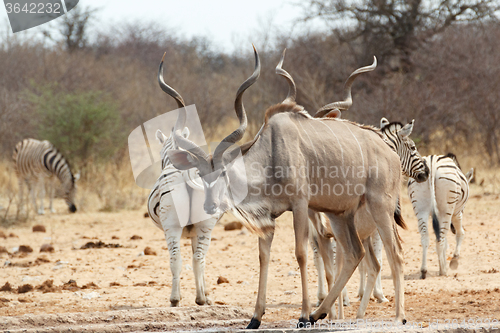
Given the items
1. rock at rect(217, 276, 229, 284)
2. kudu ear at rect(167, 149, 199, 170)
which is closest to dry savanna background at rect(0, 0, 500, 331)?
rock at rect(217, 276, 229, 284)

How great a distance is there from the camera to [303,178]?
4.18 metres

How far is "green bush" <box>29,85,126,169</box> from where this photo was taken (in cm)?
1427

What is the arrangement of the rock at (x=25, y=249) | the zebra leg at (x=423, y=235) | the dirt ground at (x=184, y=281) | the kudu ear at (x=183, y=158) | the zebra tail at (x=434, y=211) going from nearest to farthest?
the kudu ear at (x=183, y=158) → the dirt ground at (x=184, y=281) → the zebra leg at (x=423, y=235) → the zebra tail at (x=434, y=211) → the rock at (x=25, y=249)

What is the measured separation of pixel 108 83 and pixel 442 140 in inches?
429

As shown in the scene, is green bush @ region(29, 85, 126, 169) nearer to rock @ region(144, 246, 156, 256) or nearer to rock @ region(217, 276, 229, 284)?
rock @ region(144, 246, 156, 256)

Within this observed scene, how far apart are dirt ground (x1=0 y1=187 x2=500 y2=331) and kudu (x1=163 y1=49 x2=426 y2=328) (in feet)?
2.06

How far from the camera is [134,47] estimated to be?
33.6 m

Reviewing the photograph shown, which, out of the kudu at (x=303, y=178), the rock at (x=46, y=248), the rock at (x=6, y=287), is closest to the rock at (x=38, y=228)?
the rock at (x=46, y=248)

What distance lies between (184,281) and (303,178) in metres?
3.19

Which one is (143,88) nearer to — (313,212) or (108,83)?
(108,83)

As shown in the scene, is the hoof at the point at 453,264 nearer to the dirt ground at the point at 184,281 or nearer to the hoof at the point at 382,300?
the dirt ground at the point at 184,281

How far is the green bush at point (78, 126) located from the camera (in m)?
14.3

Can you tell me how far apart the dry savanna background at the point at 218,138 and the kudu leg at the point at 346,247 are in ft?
1.54

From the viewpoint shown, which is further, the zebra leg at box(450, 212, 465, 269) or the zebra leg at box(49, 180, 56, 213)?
the zebra leg at box(49, 180, 56, 213)
